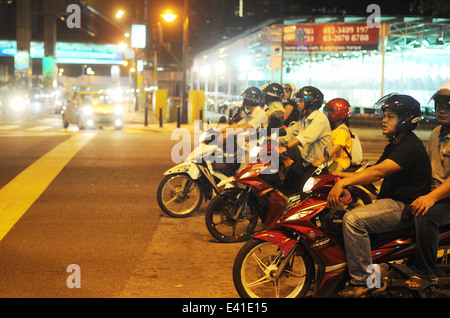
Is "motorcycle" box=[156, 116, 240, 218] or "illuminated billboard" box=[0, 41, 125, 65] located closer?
"motorcycle" box=[156, 116, 240, 218]

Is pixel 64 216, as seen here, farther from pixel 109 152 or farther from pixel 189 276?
pixel 109 152

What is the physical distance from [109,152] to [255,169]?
Answer: 918 cm

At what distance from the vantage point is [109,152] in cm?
1526

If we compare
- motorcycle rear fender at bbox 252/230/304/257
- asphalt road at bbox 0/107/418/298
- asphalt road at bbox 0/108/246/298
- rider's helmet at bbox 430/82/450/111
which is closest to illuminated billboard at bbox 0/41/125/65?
asphalt road at bbox 0/107/418/298

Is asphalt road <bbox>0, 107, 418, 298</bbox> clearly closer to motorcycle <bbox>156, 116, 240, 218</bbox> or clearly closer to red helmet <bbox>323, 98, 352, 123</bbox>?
motorcycle <bbox>156, 116, 240, 218</bbox>

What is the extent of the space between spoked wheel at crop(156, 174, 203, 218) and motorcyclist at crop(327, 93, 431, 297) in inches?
150

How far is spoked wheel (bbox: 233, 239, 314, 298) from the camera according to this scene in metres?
4.65

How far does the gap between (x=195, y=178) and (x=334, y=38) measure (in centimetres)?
2220

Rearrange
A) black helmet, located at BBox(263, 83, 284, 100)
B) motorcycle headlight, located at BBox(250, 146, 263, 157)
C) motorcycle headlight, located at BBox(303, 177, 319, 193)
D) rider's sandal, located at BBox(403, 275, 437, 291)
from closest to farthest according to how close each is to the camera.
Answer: rider's sandal, located at BBox(403, 275, 437, 291)
motorcycle headlight, located at BBox(303, 177, 319, 193)
motorcycle headlight, located at BBox(250, 146, 263, 157)
black helmet, located at BBox(263, 83, 284, 100)

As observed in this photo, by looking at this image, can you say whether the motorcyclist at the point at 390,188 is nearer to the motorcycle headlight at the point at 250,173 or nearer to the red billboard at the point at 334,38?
the motorcycle headlight at the point at 250,173

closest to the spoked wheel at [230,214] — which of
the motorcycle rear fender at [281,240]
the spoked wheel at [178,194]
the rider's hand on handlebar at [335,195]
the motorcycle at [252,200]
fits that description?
the motorcycle at [252,200]

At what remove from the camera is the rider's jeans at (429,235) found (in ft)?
14.6

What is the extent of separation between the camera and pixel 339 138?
7.04 metres

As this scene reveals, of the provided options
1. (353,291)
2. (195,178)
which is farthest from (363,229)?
(195,178)
